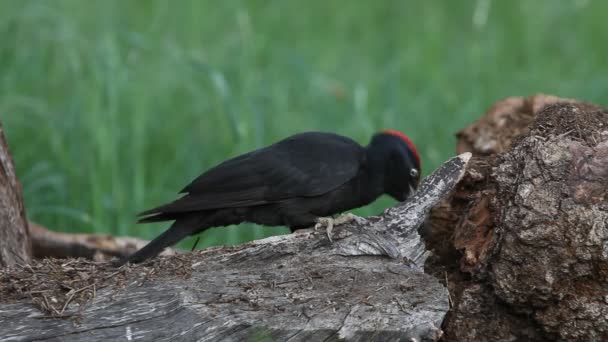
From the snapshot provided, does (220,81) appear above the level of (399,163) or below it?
above

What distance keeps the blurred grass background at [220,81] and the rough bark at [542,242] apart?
7.26 feet

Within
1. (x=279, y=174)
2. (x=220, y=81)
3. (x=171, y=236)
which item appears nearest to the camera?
(x=171, y=236)

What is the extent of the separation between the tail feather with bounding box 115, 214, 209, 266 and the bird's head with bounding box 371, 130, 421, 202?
912mm

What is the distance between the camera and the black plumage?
4.24 metres

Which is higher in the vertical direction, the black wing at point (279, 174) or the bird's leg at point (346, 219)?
the black wing at point (279, 174)

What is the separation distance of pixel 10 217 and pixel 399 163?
179cm

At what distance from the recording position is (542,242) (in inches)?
136

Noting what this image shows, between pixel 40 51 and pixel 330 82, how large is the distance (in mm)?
2323

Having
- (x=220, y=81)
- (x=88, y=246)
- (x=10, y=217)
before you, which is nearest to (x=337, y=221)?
(x=10, y=217)

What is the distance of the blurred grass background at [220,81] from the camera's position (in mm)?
5988

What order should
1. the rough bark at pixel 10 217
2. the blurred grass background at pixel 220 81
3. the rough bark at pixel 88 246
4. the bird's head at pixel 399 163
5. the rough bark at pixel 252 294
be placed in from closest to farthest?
the rough bark at pixel 252 294
the rough bark at pixel 10 217
the bird's head at pixel 399 163
the rough bark at pixel 88 246
the blurred grass background at pixel 220 81

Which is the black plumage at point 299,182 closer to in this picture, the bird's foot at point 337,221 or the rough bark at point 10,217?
the bird's foot at point 337,221

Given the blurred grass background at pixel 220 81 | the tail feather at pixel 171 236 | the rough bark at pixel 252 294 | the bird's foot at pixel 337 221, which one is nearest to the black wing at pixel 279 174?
the tail feather at pixel 171 236

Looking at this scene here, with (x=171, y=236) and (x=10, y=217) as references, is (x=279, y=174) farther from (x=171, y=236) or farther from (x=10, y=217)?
(x=10, y=217)
